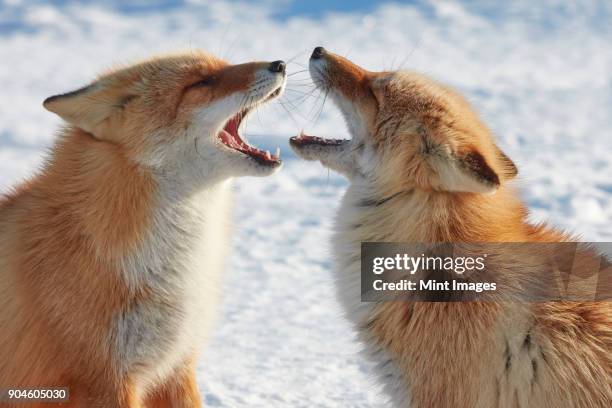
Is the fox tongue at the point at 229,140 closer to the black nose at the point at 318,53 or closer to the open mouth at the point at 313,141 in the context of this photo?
the open mouth at the point at 313,141

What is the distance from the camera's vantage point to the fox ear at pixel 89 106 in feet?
12.1

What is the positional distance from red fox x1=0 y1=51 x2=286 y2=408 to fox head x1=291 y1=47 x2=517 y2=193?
30 cm

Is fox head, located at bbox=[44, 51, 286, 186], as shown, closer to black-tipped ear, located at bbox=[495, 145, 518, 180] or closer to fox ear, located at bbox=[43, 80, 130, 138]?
fox ear, located at bbox=[43, 80, 130, 138]

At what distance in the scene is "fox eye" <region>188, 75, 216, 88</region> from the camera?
3895 mm

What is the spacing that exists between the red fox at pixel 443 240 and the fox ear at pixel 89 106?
34.6 inches

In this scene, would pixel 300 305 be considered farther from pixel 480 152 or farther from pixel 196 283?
pixel 480 152

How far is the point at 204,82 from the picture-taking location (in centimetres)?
392

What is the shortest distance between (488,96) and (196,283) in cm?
809

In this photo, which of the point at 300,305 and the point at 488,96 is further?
the point at 488,96

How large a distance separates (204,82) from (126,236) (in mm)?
837

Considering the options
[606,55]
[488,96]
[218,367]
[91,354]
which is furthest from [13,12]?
[91,354]

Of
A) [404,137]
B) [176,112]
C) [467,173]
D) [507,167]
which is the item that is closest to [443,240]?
[467,173]

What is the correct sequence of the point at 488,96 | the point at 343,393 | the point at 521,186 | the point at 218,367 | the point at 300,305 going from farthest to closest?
the point at 488,96 < the point at 300,305 < the point at 218,367 < the point at 343,393 < the point at 521,186

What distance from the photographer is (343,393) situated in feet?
15.3
